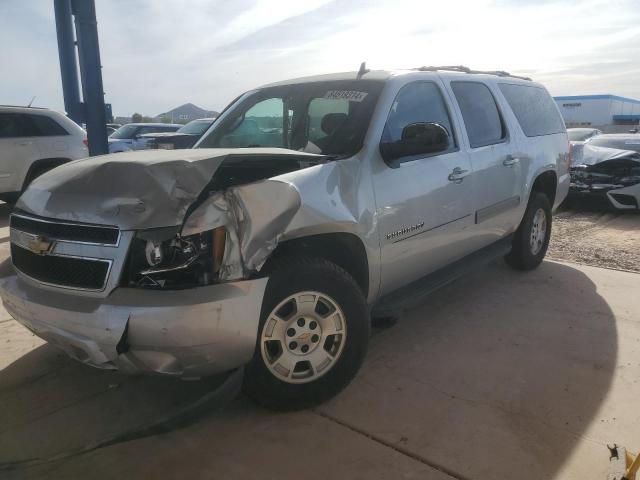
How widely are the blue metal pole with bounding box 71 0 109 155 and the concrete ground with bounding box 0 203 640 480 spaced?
4.04 metres

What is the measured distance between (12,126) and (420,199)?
8177 millimetres

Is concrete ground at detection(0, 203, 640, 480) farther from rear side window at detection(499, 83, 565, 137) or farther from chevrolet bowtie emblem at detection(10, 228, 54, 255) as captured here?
rear side window at detection(499, 83, 565, 137)

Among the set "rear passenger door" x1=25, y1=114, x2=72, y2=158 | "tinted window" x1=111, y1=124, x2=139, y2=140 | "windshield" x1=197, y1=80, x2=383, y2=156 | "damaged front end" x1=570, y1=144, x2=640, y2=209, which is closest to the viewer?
"windshield" x1=197, y1=80, x2=383, y2=156

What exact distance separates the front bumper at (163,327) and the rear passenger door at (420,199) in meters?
1.11

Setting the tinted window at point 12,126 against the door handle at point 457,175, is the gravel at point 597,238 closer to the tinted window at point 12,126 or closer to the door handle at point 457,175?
the door handle at point 457,175

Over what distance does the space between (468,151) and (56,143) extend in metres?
7.89

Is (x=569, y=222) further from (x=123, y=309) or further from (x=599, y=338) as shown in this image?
(x=123, y=309)

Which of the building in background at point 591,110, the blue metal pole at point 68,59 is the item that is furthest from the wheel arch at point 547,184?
the building in background at point 591,110

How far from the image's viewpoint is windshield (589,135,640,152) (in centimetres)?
→ 984

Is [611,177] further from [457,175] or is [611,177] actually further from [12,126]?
[12,126]

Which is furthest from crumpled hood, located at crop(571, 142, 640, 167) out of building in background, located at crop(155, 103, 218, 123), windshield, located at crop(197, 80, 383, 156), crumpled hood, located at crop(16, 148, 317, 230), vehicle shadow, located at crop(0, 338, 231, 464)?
A: building in background, located at crop(155, 103, 218, 123)

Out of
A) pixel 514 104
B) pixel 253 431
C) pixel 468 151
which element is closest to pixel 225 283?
pixel 253 431

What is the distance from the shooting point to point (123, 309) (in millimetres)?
2367

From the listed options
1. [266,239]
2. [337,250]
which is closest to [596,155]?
[337,250]
